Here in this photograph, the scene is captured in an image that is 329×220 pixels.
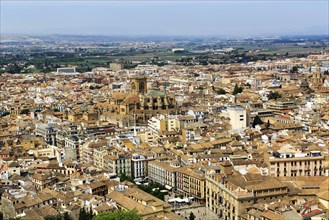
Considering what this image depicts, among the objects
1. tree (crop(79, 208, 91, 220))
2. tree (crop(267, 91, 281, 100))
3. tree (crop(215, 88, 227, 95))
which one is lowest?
tree (crop(215, 88, 227, 95))

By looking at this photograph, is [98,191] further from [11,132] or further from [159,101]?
[159,101]

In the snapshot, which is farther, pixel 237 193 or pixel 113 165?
pixel 113 165

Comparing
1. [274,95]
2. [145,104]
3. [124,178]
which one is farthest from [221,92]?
[124,178]

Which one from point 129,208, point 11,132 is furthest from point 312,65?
point 129,208

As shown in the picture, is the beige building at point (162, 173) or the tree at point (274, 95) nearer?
the beige building at point (162, 173)

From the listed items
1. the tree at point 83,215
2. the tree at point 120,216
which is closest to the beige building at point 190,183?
the tree at point 83,215

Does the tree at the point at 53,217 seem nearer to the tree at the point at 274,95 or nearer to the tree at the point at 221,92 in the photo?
the tree at the point at 274,95

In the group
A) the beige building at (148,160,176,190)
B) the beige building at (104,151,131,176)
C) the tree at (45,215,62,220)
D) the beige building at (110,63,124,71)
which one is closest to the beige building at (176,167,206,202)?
the beige building at (148,160,176,190)

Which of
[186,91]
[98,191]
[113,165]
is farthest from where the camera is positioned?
[186,91]

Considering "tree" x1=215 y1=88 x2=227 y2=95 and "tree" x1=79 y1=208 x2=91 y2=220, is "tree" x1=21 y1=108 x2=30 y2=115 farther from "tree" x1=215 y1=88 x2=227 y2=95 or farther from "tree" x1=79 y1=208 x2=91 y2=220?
"tree" x1=79 y1=208 x2=91 y2=220

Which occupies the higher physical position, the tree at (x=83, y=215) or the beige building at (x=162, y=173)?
the tree at (x=83, y=215)

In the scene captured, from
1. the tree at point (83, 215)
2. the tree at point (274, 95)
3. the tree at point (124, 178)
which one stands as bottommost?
the tree at point (274, 95)
